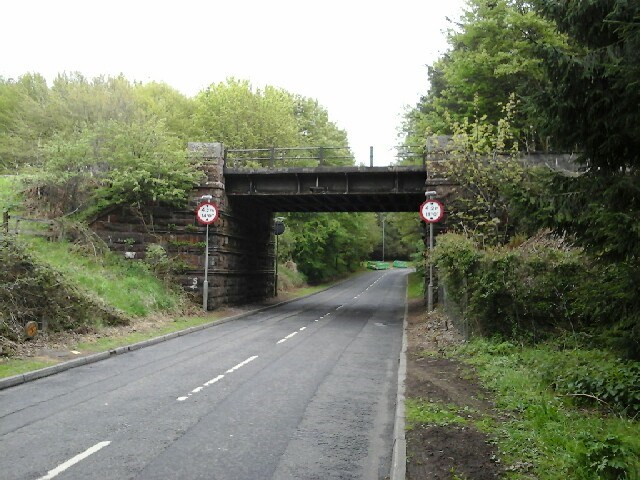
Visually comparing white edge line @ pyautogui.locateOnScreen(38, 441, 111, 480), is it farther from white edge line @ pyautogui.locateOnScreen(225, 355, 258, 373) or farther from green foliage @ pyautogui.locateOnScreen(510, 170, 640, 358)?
green foliage @ pyautogui.locateOnScreen(510, 170, 640, 358)

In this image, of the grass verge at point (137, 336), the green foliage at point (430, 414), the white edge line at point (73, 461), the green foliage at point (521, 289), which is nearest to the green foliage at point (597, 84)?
the green foliage at point (430, 414)

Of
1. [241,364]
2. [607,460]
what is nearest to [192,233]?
[241,364]

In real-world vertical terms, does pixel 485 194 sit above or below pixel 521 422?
above

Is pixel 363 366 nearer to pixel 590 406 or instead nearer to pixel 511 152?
pixel 590 406

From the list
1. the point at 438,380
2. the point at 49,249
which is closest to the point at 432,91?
the point at 49,249

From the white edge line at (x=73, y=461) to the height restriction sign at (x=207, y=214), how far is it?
16443 millimetres

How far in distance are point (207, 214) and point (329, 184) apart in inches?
227

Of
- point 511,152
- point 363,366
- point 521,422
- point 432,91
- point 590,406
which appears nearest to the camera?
point 521,422

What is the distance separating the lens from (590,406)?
6965 millimetres

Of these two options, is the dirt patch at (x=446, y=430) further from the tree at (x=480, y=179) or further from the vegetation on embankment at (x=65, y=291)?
the vegetation on embankment at (x=65, y=291)

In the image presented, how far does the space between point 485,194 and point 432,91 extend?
70.7 feet

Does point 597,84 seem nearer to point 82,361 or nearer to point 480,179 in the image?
point 82,361

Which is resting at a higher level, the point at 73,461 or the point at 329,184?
the point at 329,184

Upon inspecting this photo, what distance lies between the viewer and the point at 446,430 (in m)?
6.46
